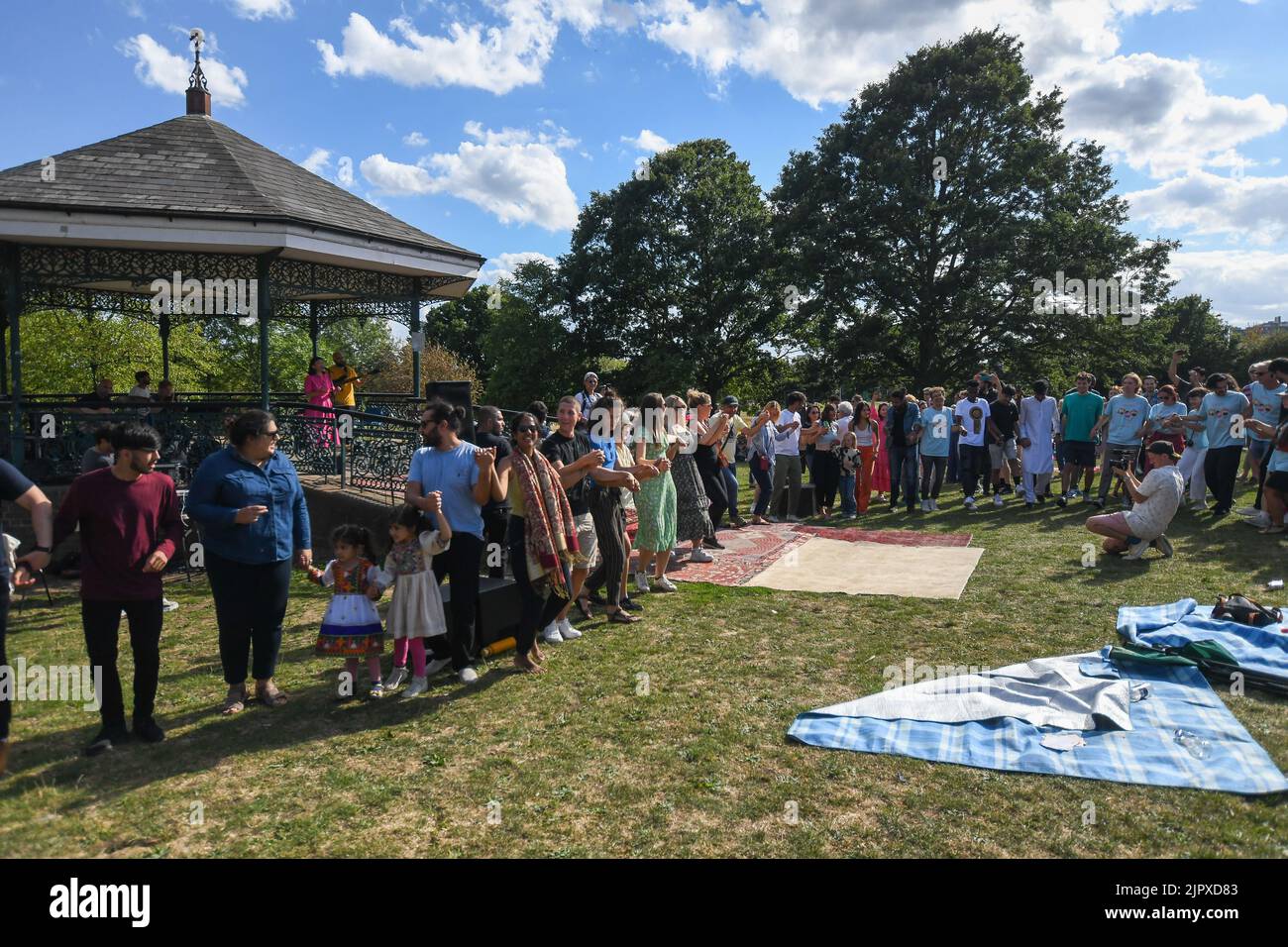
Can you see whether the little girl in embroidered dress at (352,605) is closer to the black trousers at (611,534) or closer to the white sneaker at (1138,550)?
the black trousers at (611,534)

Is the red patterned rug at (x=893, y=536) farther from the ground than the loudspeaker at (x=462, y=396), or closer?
closer

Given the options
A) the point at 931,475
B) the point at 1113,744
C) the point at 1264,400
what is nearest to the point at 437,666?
the point at 1113,744

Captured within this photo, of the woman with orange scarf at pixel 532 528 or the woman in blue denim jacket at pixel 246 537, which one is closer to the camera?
the woman in blue denim jacket at pixel 246 537

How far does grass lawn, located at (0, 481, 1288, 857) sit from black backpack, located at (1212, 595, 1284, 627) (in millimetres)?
876

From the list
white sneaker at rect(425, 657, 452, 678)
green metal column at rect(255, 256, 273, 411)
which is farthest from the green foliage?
white sneaker at rect(425, 657, 452, 678)

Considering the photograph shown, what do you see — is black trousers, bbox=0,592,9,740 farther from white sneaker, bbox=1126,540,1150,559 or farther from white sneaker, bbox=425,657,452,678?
white sneaker, bbox=1126,540,1150,559

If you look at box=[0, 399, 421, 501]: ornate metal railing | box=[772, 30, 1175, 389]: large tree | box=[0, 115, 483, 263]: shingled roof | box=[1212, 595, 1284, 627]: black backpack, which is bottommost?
box=[1212, 595, 1284, 627]: black backpack

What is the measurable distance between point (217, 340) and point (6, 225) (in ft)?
103

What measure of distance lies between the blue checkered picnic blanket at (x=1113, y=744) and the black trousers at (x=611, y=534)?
8.97 feet

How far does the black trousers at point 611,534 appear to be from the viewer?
23.9 feet

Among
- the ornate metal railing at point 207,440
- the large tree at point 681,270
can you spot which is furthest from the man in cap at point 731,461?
the large tree at point 681,270

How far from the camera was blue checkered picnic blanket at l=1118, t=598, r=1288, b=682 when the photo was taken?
18.8 ft

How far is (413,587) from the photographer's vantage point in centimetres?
577
